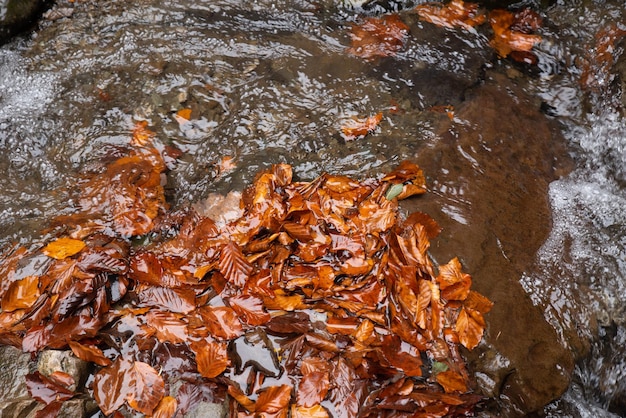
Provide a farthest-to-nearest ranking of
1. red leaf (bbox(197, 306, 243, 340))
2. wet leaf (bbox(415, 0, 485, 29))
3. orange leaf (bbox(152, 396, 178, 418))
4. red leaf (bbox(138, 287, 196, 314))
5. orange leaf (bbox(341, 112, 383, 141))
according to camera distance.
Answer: wet leaf (bbox(415, 0, 485, 29)), orange leaf (bbox(341, 112, 383, 141)), red leaf (bbox(138, 287, 196, 314)), red leaf (bbox(197, 306, 243, 340)), orange leaf (bbox(152, 396, 178, 418))

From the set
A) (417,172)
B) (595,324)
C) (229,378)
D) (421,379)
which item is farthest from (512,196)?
(229,378)

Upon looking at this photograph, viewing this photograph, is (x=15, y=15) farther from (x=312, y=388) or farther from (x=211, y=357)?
(x=312, y=388)

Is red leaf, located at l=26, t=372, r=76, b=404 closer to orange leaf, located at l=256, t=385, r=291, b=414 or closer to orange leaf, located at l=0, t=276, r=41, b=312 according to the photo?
orange leaf, located at l=0, t=276, r=41, b=312

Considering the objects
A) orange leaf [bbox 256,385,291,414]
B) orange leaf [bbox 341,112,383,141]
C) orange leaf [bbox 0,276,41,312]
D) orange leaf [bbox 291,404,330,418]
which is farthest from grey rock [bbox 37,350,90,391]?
orange leaf [bbox 341,112,383,141]

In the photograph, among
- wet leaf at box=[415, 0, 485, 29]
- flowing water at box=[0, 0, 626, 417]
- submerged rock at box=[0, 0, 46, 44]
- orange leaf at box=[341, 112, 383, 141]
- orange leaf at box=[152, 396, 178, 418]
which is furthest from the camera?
wet leaf at box=[415, 0, 485, 29]

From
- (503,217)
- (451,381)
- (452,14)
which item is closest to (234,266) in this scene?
(451,381)

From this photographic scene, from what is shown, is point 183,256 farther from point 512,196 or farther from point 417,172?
point 512,196
